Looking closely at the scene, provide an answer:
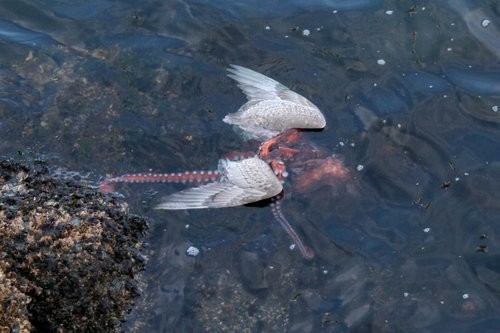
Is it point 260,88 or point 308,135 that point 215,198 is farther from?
point 260,88

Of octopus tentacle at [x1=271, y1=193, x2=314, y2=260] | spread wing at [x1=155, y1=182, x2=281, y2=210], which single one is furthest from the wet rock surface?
octopus tentacle at [x1=271, y1=193, x2=314, y2=260]

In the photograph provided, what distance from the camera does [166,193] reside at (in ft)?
19.0

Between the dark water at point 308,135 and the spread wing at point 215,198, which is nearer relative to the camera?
the dark water at point 308,135

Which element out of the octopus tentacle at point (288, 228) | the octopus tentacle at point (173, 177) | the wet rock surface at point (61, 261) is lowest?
the octopus tentacle at point (288, 228)

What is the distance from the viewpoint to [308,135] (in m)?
6.35

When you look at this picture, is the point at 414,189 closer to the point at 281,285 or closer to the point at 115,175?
the point at 281,285

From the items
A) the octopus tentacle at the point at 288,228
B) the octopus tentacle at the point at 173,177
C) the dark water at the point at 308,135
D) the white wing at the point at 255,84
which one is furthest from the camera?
the white wing at the point at 255,84

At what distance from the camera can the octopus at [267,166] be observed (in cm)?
565

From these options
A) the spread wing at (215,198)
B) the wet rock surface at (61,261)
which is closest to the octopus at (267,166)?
the spread wing at (215,198)

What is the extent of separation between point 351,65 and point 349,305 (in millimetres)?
2989

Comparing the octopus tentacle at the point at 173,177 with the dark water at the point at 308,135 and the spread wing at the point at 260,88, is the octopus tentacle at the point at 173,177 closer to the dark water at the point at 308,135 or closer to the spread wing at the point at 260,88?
the dark water at the point at 308,135

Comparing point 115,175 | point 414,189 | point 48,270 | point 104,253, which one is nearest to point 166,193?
point 115,175

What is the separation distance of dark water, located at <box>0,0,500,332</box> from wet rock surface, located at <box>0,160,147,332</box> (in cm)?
29

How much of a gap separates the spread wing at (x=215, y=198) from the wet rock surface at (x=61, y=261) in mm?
554
